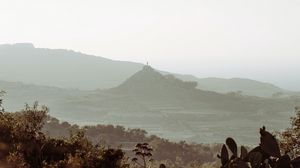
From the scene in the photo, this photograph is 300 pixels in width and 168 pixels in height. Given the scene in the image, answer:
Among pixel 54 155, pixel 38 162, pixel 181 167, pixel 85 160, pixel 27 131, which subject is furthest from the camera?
pixel 181 167

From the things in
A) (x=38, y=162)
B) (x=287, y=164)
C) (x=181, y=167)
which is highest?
(x=287, y=164)

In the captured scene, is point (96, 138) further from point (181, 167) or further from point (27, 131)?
point (27, 131)

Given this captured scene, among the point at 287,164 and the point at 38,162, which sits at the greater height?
the point at 287,164

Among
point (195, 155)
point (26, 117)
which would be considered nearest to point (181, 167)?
point (195, 155)

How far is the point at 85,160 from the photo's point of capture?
36.2 metres

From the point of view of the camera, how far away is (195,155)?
153500mm

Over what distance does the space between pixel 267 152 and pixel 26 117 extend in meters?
34.0

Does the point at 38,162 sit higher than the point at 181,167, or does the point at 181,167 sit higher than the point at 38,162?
the point at 38,162

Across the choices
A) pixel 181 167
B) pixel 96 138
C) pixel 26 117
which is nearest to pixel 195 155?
pixel 181 167

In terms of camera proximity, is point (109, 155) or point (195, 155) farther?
point (195, 155)

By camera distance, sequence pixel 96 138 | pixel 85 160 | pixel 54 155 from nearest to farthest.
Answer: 1. pixel 85 160
2. pixel 54 155
3. pixel 96 138

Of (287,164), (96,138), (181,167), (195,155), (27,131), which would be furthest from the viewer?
(96,138)

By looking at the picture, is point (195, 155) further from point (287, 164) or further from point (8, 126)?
point (287, 164)

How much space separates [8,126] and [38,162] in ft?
27.6
